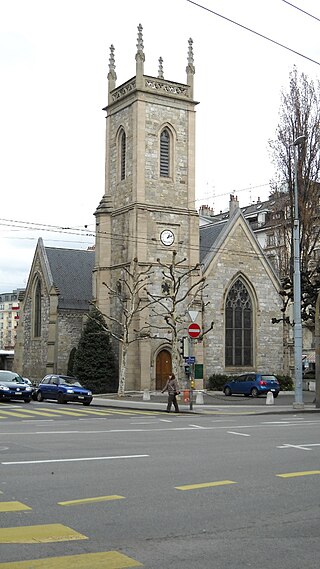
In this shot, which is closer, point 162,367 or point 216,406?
point 216,406

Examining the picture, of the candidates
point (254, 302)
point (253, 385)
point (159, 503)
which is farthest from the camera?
point (254, 302)

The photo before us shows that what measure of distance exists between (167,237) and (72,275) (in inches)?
482

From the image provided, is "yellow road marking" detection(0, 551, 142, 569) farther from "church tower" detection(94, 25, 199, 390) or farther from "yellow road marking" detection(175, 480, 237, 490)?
Result: "church tower" detection(94, 25, 199, 390)

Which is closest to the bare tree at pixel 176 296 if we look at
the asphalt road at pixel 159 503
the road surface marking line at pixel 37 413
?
the road surface marking line at pixel 37 413

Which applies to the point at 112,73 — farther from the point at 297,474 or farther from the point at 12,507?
the point at 12,507

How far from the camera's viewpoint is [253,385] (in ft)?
134

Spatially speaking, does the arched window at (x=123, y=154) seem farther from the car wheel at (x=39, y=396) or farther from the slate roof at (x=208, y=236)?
the car wheel at (x=39, y=396)

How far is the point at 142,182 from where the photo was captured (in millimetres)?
44344

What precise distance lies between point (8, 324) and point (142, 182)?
393ft

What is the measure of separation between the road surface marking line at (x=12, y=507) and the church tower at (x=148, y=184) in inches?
1366

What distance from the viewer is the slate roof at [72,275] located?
5244 cm

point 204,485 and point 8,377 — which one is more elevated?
point 8,377

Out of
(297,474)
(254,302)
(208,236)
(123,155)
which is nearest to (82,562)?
(297,474)

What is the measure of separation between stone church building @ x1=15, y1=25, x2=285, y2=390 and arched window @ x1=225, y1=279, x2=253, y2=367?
0.22ft
